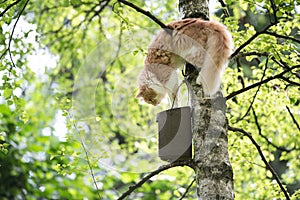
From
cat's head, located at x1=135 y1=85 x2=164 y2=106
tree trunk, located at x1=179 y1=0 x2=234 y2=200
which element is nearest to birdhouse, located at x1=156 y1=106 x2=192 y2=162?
tree trunk, located at x1=179 y1=0 x2=234 y2=200

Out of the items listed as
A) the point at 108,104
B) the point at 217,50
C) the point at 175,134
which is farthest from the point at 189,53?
the point at 108,104

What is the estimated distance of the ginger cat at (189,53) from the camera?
1963 mm

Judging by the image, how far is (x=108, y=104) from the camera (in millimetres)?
4262

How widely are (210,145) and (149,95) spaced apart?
737 mm

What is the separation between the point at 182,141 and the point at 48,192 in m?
2.25

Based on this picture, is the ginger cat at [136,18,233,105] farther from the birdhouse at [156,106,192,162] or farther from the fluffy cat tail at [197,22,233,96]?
the birdhouse at [156,106,192,162]

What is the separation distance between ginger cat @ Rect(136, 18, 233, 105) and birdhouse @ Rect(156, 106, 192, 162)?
0.14 meters

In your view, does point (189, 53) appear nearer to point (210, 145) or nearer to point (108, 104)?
point (210, 145)

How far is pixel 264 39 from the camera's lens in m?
2.11

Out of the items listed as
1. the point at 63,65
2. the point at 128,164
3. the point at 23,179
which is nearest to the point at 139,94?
the point at 128,164

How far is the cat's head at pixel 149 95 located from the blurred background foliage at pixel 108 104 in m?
0.16

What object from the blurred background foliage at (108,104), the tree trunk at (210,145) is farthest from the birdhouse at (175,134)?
the blurred background foliage at (108,104)

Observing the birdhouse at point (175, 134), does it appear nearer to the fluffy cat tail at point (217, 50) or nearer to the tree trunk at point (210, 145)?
the tree trunk at point (210, 145)

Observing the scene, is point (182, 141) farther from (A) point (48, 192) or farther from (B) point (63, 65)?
(B) point (63, 65)
